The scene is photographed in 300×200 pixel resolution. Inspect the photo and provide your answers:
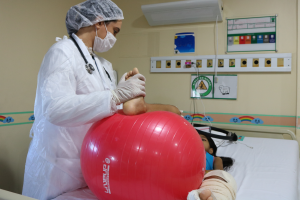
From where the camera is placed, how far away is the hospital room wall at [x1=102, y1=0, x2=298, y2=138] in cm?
270

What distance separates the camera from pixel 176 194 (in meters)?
0.83

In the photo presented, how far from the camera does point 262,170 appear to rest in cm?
170

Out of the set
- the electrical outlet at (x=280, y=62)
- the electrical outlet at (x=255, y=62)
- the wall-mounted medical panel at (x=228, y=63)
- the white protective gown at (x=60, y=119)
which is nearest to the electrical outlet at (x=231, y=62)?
the wall-mounted medical panel at (x=228, y=63)

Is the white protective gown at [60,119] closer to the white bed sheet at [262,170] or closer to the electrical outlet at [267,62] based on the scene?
the white bed sheet at [262,170]

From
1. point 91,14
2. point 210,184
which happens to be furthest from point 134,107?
point 91,14

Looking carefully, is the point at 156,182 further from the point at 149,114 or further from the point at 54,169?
the point at 54,169

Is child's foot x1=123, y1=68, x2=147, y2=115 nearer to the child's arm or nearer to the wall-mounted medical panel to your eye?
the child's arm

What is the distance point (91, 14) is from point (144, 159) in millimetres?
895

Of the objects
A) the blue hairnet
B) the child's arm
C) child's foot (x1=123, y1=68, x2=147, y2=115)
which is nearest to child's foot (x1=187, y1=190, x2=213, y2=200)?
child's foot (x1=123, y1=68, x2=147, y2=115)

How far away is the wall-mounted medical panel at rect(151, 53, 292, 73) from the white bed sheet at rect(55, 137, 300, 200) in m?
0.88

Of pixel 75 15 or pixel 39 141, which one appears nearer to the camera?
pixel 39 141

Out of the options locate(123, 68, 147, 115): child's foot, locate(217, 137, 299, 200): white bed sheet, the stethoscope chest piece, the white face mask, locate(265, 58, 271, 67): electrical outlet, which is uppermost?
locate(265, 58, 271, 67): electrical outlet

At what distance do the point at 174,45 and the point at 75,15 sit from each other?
2.04 meters

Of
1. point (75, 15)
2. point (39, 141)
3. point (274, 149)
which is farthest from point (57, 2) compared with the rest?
point (274, 149)
